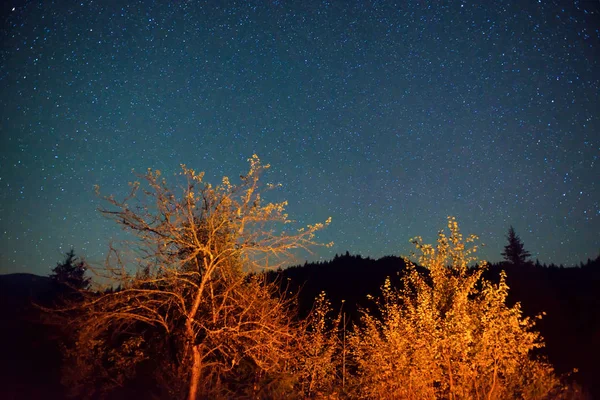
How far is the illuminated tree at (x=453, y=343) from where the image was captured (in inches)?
418

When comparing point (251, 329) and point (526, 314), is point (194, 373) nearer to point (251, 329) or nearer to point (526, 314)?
point (251, 329)

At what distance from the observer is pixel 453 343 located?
10445 mm

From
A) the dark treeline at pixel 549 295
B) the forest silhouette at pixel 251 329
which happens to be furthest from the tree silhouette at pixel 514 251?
the forest silhouette at pixel 251 329

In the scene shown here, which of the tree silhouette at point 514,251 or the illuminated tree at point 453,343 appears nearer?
the illuminated tree at point 453,343

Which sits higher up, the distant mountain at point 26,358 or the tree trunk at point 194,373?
the tree trunk at point 194,373

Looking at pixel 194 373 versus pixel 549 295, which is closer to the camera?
pixel 194 373

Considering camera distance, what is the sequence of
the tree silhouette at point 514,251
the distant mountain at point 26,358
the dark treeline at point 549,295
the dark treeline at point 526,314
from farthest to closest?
1. the tree silhouette at point 514,251
2. the dark treeline at point 549,295
3. the dark treeline at point 526,314
4. the distant mountain at point 26,358

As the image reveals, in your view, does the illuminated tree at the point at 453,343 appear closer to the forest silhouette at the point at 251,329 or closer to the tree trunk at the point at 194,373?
the forest silhouette at the point at 251,329

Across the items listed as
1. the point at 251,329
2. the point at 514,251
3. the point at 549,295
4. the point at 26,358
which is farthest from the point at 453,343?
the point at 514,251

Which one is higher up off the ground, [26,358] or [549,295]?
[549,295]

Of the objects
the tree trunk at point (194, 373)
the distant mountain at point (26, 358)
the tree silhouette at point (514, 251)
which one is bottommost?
the distant mountain at point (26, 358)

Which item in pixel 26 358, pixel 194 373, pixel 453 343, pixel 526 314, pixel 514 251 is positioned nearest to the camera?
pixel 194 373

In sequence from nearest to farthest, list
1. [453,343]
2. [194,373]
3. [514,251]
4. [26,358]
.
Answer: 1. [194,373]
2. [453,343]
3. [26,358]
4. [514,251]

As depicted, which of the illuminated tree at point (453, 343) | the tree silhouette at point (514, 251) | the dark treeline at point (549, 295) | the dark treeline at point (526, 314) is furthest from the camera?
the tree silhouette at point (514, 251)
